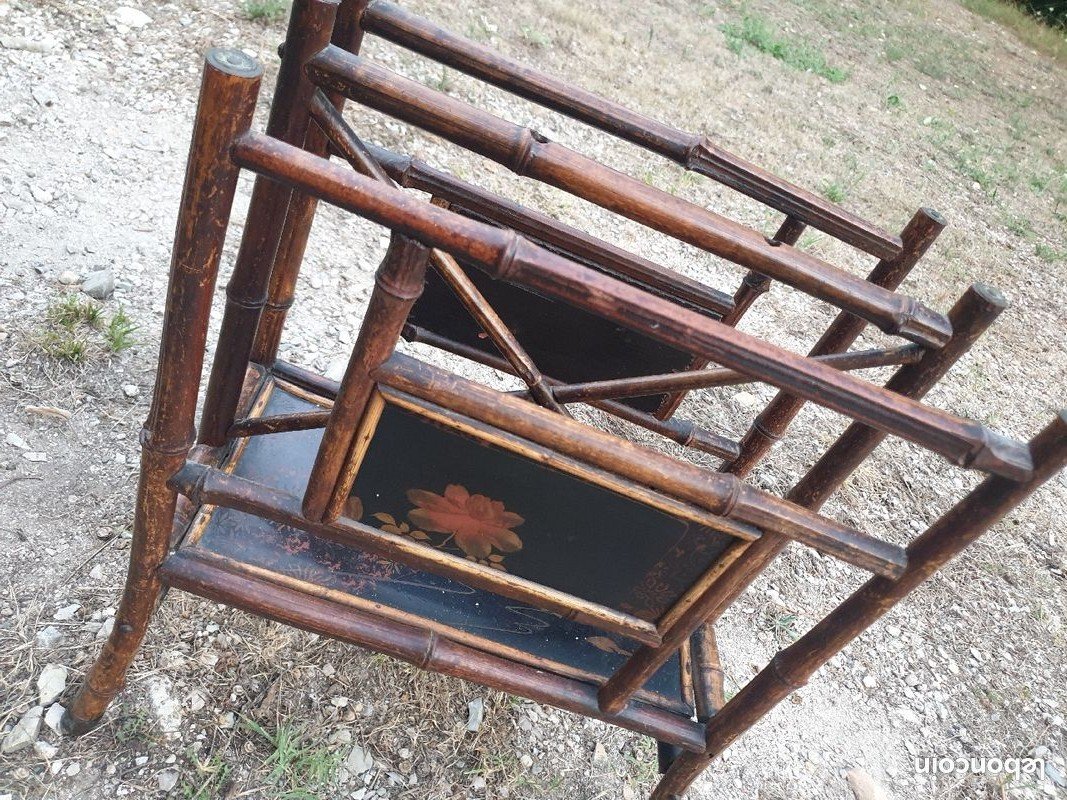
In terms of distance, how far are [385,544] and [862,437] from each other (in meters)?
0.92

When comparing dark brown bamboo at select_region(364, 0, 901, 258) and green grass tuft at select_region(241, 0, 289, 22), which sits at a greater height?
dark brown bamboo at select_region(364, 0, 901, 258)

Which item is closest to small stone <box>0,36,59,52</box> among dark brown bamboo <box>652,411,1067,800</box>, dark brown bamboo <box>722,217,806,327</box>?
dark brown bamboo <box>722,217,806,327</box>

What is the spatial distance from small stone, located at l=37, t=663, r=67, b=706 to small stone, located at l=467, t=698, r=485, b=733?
855 millimetres

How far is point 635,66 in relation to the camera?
17.2 ft

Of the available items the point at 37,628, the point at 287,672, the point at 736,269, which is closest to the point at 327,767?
the point at 287,672

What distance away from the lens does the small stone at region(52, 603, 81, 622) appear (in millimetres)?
1723

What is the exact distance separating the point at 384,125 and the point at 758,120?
287 centimetres

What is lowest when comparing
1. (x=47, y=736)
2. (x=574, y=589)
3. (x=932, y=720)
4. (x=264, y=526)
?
(x=47, y=736)

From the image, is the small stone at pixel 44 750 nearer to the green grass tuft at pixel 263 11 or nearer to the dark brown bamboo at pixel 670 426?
the dark brown bamboo at pixel 670 426

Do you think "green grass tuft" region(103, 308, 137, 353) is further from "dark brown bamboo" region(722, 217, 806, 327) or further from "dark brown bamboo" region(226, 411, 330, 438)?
"dark brown bamboo" region(722, 217, 806, 327)

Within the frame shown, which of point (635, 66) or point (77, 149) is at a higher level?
point (635, 66)

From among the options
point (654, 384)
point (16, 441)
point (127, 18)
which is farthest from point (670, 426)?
point (127, 18)

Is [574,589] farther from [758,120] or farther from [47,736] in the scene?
[758,120]

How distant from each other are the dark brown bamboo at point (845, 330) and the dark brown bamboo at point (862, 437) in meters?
0.15
